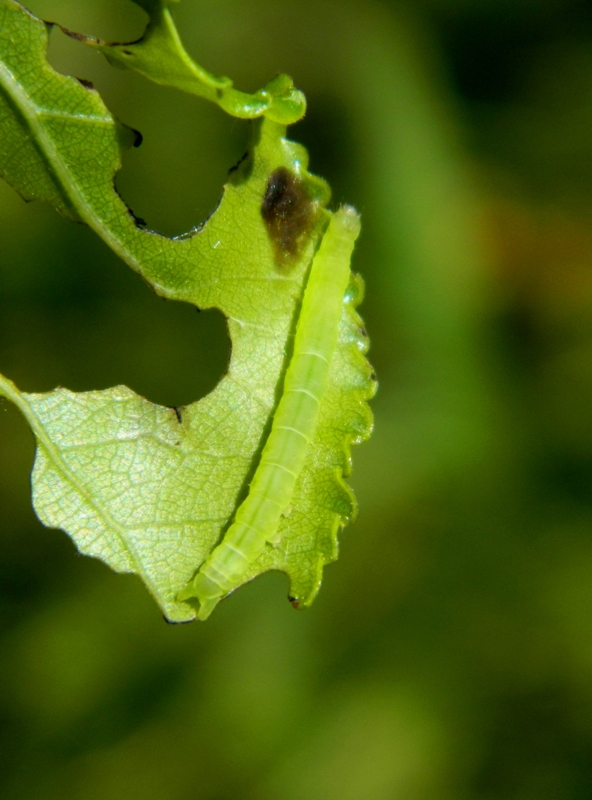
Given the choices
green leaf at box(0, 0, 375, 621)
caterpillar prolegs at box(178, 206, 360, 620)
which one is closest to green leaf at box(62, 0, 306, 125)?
green leaf at box(0, 0, 375, 621)

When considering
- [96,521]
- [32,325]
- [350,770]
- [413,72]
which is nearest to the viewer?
[96,521]

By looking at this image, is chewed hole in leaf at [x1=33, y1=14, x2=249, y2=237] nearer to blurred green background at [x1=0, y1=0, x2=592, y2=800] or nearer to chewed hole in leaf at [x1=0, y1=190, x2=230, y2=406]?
blurred green background at [x1=0, y1=0, x2=592, y2=800]

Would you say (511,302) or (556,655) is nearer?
(556,655)

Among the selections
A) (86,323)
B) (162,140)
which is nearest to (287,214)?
(86,323)

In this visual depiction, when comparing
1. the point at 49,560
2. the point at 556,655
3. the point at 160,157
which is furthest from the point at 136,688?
the point at 160,157

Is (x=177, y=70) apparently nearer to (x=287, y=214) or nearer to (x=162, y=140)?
(x=287, y=214)

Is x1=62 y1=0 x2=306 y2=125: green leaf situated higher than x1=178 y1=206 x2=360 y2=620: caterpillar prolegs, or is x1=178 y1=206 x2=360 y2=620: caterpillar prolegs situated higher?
x1=62 y1=0 x2=306 y2=125: green leaf

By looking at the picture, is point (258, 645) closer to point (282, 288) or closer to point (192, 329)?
point (192, 329)
